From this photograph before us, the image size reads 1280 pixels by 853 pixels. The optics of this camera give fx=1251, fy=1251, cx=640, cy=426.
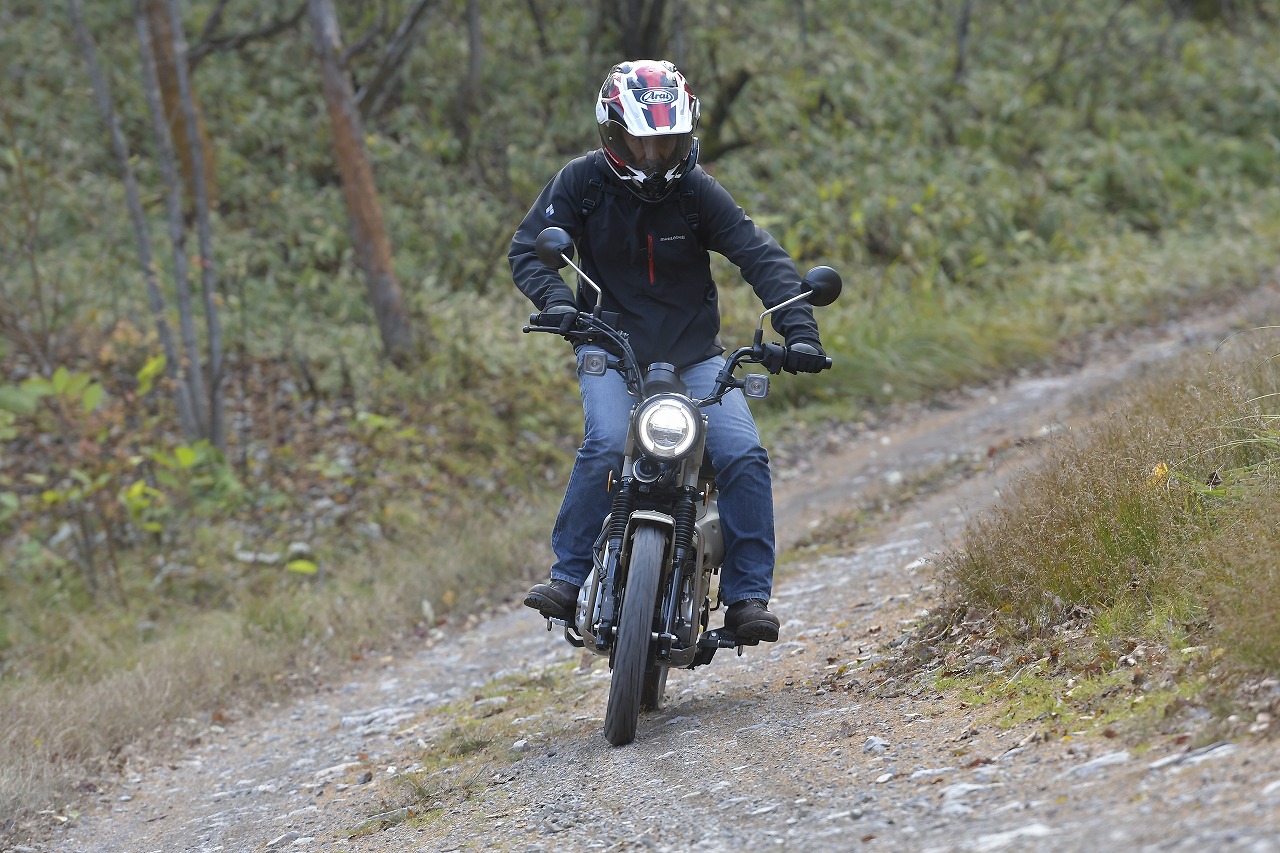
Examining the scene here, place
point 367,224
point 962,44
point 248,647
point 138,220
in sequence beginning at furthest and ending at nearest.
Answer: point 962,44, point 367,224, point 138,220, point 248,647

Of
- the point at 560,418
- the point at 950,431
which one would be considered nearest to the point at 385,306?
the point at 560,418

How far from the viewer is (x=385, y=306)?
13469 mm

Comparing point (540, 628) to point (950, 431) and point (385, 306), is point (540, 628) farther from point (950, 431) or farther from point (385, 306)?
point (385, 306)

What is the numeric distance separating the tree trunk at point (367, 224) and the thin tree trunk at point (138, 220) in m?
2.39

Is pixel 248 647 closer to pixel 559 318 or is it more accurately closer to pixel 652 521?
pixel 559 318

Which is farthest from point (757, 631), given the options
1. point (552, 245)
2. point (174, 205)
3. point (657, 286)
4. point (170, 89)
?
point (170, 89)

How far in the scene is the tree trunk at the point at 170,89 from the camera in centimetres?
1491

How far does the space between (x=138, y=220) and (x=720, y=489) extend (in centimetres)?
789

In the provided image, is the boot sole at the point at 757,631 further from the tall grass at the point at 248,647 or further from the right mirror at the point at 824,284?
the tall grass at the point at 248,647

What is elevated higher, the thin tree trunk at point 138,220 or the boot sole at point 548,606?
the thin tree trunk at point 138,220

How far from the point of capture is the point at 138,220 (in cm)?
1111

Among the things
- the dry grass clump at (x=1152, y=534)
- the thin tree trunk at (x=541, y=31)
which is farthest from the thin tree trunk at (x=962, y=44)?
the dry grass clump at (x=1152, y=534)

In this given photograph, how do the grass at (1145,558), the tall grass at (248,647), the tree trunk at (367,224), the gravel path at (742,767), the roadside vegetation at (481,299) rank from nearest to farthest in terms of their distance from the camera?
the gravel path at (742,767)
the grass at (1145,558)
the roadside vegetation at (481,299)
the tall grass at (248,647)
the tree trunk at (367,224)

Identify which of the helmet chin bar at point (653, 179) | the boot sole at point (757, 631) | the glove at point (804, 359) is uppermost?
the helmet chin bar at point (653, 179)
